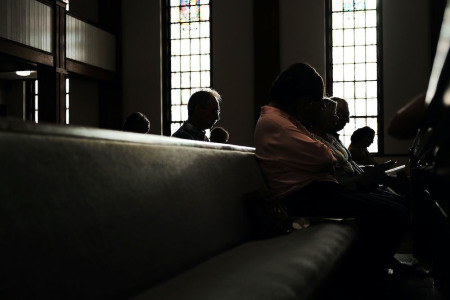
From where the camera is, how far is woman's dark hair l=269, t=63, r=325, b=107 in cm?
332

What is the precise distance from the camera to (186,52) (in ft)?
42.5

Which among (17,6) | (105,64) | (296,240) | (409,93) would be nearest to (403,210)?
(296,240)

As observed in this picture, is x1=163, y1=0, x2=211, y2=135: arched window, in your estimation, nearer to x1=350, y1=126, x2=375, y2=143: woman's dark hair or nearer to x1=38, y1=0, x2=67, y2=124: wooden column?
x1=38, y1=0, x2=67, y2=124: wooden column

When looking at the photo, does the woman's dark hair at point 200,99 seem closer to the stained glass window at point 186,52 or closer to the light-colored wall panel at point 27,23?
the light-colored wall panel at point 27,23

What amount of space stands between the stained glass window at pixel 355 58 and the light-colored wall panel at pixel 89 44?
4659 millimetres

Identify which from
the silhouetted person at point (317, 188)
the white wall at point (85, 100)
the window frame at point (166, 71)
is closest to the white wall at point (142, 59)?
the window frame at point (166, 71)

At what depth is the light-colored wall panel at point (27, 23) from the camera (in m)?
9.13

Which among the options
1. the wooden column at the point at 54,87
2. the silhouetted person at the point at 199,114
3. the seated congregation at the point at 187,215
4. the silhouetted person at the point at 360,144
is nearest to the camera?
the seated congregation at the point at 187,215

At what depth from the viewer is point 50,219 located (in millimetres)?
1169

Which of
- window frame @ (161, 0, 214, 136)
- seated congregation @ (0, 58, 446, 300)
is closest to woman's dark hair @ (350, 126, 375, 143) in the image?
seated congregation @ (0, 58, 446, 300)

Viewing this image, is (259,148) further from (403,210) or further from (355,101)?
(355,101)

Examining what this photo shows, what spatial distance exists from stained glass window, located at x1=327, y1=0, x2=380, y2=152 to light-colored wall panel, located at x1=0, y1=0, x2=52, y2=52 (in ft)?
18.3

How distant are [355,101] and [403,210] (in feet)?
29.8

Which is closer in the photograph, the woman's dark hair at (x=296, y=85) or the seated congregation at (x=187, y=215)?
the seated congregation at (x=187, y=215)
